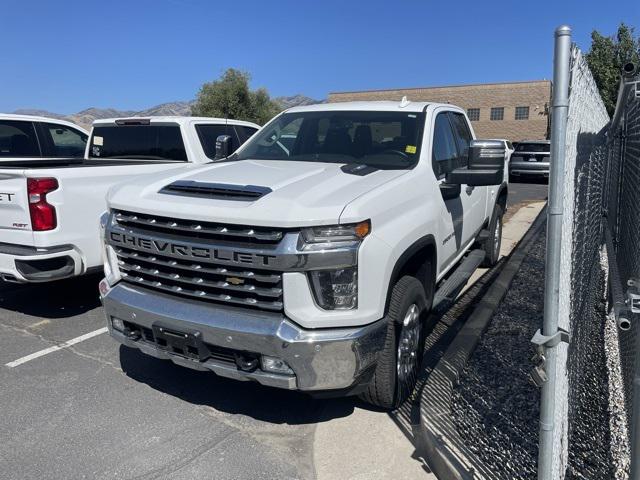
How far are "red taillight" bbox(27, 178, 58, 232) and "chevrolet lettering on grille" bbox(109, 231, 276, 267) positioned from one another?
4.73 feet

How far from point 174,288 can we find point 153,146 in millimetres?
4209

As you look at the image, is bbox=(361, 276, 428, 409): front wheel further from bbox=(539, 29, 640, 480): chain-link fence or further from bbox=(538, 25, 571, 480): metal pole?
bbox=(538, 25, 571, 480): metal pole

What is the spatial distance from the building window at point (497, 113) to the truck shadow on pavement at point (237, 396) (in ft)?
176

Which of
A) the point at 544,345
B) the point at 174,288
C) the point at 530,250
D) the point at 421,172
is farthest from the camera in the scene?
the point at 530,250

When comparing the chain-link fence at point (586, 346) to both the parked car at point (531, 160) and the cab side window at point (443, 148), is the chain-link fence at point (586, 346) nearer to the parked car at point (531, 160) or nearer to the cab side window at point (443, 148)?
the cab side window at point (443, 148)

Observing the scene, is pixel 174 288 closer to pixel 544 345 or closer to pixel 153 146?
pixel 544 345

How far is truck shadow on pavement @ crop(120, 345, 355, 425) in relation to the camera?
3.61 metres

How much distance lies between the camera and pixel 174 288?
3273 millimetres

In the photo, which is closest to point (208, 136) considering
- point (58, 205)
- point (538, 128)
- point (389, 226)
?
point (58, 205)

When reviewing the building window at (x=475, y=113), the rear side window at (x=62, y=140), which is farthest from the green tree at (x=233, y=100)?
the rear side window at (x=62, y=140)

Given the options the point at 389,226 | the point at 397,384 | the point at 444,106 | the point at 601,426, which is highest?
the point at 444,106

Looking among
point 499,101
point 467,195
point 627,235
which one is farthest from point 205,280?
point 499,101

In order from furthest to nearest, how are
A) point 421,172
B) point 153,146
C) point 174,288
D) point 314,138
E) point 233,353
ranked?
1. point 153,146
2. point 314,138
3. point 421,172
4. point 174,288
5. point 233,353

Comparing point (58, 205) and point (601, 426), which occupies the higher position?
point (58, 205)
